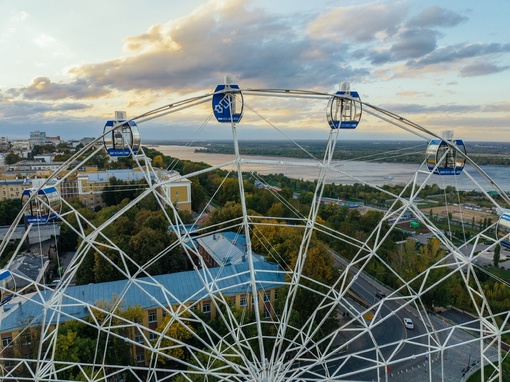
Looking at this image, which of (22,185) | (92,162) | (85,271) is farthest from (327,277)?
(92,162)

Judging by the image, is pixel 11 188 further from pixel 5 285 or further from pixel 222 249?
pixel 5 285

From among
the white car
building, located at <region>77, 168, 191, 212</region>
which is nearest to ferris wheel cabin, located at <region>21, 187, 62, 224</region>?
the white car

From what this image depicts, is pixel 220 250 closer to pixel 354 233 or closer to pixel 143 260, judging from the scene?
pixel 143 260

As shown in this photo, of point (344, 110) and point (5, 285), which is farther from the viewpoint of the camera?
point (344, 110)

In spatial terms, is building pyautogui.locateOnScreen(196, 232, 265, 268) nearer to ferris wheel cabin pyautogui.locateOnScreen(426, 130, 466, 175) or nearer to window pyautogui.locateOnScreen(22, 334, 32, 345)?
window pyautogui.locateOnScreen(22, 334, 32, 345)

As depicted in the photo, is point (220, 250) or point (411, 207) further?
point (220, 250)

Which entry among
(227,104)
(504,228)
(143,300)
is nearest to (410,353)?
(504,228)
